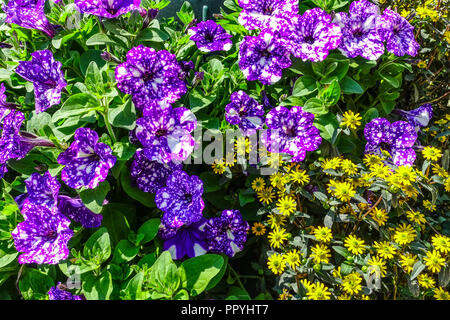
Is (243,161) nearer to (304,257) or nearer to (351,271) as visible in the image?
(304,257)

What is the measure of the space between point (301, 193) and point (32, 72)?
36.1 inches

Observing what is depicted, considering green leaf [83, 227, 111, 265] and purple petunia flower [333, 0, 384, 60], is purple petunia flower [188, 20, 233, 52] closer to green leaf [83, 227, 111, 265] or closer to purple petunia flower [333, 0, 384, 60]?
purple petunia flower [333, 0, 384, 60]

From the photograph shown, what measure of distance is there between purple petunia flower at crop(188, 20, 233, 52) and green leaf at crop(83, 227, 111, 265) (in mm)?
713

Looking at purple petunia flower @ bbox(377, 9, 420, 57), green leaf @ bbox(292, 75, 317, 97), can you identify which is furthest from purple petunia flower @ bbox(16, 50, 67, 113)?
purple petunia flower @ bbox(377, 9, 420, 57)

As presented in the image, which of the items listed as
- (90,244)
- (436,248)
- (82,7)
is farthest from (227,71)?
(436,248)

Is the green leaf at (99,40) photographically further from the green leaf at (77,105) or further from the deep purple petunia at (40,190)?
the deep purple petunia at (40,190)

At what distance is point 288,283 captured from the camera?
1.10 meters

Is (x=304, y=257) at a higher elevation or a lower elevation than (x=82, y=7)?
lower

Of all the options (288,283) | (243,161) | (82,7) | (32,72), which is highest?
(82,7)

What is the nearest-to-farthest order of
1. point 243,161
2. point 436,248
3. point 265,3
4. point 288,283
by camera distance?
point 436,248, point 288,283, point 243,161, point 265,3

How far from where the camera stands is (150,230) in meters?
1.15

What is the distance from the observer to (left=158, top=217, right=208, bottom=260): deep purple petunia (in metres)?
1.17

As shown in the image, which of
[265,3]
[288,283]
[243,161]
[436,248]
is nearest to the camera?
[436,248]

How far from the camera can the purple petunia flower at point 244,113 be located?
1213 mm
